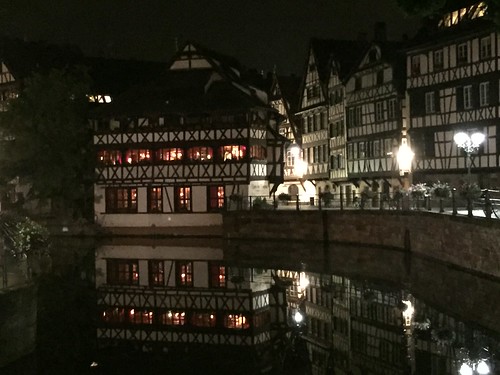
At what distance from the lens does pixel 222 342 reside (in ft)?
65.3

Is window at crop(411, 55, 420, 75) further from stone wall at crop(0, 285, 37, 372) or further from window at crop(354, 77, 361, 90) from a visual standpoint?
stone wall at crop(0, 285, 37, 372)

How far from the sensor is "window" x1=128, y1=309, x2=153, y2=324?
22.7 meters

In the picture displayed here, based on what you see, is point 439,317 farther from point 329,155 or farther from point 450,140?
point 329,155

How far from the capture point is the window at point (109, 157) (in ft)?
171

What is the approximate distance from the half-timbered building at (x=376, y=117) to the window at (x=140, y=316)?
24797mm

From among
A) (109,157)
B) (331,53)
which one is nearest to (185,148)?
(109,157)

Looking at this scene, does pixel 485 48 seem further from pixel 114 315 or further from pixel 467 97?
pixel 114 315

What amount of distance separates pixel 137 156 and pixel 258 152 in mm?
8190

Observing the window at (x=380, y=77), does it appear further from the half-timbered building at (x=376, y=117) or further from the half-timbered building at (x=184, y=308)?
the half-timbered building at (x=184, y=308)

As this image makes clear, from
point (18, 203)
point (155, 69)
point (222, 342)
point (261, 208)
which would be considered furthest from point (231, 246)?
point (155, 69)

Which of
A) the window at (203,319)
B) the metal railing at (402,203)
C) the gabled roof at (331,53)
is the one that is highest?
the gabled roof at (331,53)

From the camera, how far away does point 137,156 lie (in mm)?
51562

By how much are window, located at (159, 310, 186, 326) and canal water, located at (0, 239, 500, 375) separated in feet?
2.64

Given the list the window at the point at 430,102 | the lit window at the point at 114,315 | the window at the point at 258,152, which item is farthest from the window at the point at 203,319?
the window at the point at 258,152
